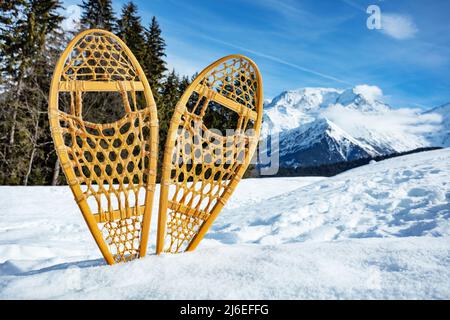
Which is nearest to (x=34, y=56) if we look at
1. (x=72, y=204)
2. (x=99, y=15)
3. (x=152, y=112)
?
(x=99, y=15)

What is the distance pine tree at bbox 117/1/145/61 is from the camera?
18891 millimetres

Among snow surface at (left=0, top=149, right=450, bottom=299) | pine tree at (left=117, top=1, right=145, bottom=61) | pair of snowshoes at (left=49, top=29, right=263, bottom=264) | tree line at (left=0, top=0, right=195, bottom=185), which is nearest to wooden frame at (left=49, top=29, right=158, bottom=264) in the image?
pair of snowshoes at (left=49, top=29, right=263, bottom=264)

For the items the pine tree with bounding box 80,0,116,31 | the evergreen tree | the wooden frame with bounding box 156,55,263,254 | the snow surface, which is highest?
the pine tree with bounding box 80,0,116,31

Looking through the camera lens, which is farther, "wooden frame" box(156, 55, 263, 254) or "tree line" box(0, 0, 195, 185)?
"tree line" box(0, 0, 195, 185)

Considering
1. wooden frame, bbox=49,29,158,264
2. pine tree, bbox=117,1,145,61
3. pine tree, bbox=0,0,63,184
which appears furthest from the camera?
pine tree, bbox=117,1,145,61

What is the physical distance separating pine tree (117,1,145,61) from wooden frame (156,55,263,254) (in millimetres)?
17489

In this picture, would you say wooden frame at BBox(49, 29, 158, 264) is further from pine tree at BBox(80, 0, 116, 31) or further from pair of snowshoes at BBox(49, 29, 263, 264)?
pine tree at BBox(80, 0, 116, 31)

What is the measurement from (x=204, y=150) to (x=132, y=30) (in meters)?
20.4

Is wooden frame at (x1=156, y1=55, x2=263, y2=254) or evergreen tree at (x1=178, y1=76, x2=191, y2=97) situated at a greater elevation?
evergreen tree at (x1=178, y1=76, x2=191, y2=97)

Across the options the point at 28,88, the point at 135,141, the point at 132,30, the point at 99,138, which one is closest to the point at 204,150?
the point at 135,141

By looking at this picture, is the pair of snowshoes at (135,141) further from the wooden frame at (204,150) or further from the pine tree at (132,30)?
the pine tree at (132,30)

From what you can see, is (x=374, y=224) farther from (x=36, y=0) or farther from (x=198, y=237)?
(x=36, y=0)

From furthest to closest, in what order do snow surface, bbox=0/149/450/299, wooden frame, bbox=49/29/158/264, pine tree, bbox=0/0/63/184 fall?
pine tree, bbox=0/0/63/184, wooden frame, bbox=49/29/158/264, snow surface, bbox=0/149/450/299
